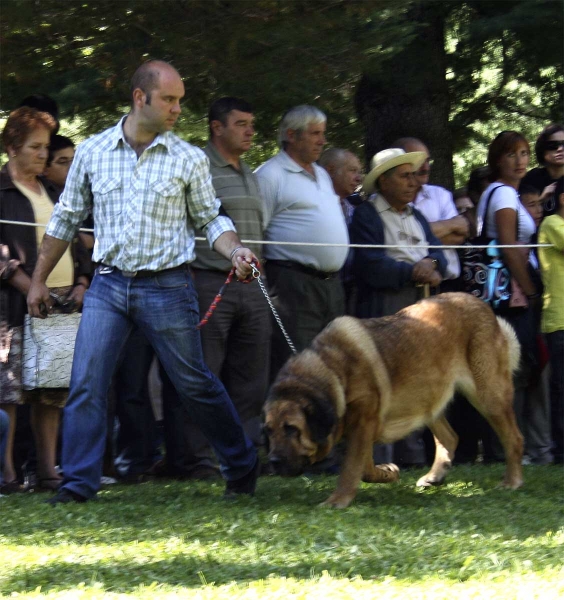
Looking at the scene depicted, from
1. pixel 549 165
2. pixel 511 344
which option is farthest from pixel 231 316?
pixel 549 165

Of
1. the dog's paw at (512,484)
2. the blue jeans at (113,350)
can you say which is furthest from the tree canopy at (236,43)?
the dog's paw at (512,484)

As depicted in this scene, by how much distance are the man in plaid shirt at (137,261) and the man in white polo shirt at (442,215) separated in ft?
8.69

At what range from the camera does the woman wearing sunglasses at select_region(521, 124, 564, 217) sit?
28.2ft

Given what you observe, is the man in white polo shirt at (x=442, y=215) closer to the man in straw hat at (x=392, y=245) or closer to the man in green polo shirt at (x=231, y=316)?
the man in straw hat at (x=392, y=245)

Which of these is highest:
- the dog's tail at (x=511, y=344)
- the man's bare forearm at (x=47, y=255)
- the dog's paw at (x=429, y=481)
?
the man's bare forearm at (x=47, y=255)

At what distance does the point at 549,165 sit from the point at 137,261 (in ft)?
13.7

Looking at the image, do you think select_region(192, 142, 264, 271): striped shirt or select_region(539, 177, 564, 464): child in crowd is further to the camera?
select_region(539, 177, 564, 464): child in crowd

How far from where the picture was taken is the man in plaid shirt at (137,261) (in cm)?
579

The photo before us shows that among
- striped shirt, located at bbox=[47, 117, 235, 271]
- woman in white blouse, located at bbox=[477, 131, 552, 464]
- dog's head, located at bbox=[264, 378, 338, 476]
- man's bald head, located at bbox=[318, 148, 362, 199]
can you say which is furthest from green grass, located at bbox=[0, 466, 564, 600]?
man's bald head, located at bbox=[318, 148, 362, 199]

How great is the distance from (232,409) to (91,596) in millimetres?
2018

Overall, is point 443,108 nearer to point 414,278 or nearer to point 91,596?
point 414,278

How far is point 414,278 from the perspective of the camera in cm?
759

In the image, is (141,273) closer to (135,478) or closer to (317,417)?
(317,417)

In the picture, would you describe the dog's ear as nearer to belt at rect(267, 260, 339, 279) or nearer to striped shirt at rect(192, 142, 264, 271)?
striped shirt at rect(192, 142, 264, 271)
